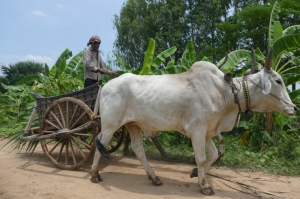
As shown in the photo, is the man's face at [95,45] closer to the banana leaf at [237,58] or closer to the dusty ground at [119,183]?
the dusty ground at [119,183]

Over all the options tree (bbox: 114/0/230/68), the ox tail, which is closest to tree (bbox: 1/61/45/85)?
tree (bbox: 114/0/230/68)

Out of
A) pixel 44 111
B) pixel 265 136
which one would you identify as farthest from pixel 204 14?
pixel 44 111

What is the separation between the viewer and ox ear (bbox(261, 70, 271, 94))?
4.13 m

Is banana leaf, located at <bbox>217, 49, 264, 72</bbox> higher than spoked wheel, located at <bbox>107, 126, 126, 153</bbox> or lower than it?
higher

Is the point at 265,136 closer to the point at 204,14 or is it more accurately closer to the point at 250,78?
the point at 250,78

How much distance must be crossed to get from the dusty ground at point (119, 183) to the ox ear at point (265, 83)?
1.49 meters

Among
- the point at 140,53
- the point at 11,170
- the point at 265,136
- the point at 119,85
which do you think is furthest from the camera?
the point at 140,53

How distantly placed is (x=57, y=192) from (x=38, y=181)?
629 millimetres

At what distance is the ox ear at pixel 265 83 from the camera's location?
413 centimetres

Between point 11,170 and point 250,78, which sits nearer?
point 250,78

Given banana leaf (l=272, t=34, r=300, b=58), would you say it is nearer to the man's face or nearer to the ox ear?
the ox ear

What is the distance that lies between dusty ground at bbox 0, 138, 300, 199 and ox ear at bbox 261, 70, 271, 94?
149cm

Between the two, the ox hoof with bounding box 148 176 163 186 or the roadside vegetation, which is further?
the roadside vegetation

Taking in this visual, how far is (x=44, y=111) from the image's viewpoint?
5840 millimetres
